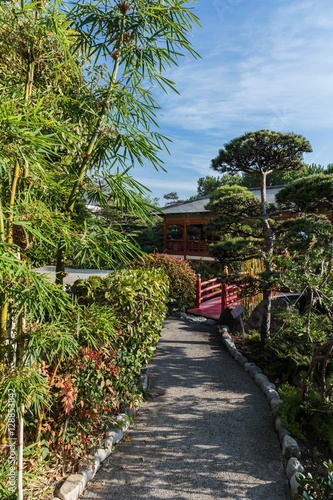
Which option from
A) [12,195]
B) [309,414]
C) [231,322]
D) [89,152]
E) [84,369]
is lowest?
[309,414]

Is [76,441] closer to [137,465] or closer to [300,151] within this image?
[137,465]

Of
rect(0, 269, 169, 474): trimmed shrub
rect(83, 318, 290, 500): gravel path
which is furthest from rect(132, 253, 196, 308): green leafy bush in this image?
rect(0, 269, 169, 474): trimmed shrub

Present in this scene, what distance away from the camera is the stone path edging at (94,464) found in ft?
8.06

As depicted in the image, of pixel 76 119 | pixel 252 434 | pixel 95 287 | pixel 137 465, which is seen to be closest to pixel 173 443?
pixel 137 465

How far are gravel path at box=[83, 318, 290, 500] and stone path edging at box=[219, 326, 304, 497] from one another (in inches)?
3.3

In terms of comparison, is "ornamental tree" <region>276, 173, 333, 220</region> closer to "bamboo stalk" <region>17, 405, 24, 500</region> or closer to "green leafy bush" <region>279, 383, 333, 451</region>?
"green leafy bush" <region>279, 383, 333, 451</region>

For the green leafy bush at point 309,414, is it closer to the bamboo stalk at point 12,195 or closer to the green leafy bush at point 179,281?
the bamboo stalk at point 12,195

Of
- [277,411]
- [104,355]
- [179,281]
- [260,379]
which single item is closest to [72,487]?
[104,355]

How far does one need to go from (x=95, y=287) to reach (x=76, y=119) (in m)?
1.65

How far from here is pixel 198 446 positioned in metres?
3.21

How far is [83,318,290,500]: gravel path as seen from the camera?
266 centimetres

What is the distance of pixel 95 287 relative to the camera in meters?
3.43

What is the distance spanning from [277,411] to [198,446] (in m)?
0.96

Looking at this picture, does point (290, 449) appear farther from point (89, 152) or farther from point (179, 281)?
point (179, 281)
